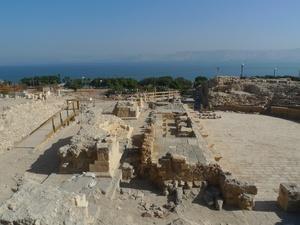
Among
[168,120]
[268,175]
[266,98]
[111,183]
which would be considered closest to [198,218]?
[111,183]

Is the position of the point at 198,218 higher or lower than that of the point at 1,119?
lower

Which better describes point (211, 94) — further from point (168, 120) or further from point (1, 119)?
point (1, 119)

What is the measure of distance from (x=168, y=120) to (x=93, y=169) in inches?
476

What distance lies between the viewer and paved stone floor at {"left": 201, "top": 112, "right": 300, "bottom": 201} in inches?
551

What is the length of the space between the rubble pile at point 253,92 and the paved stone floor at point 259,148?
4069mm

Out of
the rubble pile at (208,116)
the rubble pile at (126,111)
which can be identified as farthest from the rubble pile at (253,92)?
the rubble pile at (126,111)

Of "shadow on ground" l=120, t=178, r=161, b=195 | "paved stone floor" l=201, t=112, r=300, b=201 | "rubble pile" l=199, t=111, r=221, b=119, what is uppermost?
"shadow on ground" l=120, t=178, r=161, b=195

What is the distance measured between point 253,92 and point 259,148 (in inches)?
651

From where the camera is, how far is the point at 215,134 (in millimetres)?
21672

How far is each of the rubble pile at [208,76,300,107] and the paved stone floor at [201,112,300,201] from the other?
4.07m

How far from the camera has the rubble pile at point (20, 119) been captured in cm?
1741

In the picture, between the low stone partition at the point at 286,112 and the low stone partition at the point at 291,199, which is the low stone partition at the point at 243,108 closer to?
the low stone partition at the point at 286,112

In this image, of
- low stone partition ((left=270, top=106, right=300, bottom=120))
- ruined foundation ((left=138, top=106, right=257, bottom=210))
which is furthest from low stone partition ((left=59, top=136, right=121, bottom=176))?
low stone partition ((left=270, top=106, right=300, bottom=120))

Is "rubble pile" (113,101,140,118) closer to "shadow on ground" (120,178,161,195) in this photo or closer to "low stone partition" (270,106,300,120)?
"shadow on ground" (120,178,161,195)
